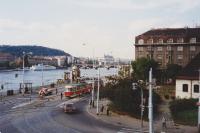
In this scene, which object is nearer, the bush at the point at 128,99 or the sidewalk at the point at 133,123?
the sidewalk at the point at 133,123

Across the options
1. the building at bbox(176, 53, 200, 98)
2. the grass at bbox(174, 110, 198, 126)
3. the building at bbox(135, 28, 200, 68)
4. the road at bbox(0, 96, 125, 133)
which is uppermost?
the building at bbox(135, 28, 200, 68)

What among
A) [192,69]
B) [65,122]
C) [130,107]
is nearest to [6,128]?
[65,122]

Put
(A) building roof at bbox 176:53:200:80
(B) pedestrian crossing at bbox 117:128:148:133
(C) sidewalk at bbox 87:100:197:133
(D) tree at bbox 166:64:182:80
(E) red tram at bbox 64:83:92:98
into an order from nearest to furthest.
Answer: (B) pedestrian crossing at bbox 117:128:148:133, (C) sidewalk at bbox 87:100:197:133, (A) building roof at bbox 176:53:200:80, (E) red tram at bbox 64:83:92:98, (D) tree at bbox 166:64:182:80

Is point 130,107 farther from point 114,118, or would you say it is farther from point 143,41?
point 143,41

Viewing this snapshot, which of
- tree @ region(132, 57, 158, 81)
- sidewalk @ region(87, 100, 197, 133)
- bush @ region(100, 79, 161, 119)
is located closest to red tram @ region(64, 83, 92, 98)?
tree @ region(132, 57, 158, 81)

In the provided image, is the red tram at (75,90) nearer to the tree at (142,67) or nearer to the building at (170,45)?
the tree at (142,67)

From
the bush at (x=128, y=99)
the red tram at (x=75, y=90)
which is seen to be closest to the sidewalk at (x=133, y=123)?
the bush at (x=128, y=99)

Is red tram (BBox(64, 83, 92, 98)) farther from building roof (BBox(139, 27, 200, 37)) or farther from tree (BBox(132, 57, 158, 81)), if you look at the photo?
building roof (BBox(139, 27, 200, 37))
